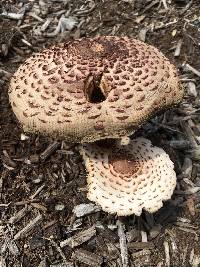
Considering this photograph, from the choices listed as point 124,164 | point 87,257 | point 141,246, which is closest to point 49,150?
point 124,164

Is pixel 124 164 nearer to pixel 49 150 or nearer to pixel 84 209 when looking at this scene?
pixel 84 209

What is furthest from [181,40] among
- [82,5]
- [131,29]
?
[82,5]

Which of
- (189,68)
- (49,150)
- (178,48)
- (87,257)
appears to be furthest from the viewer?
(178,48)

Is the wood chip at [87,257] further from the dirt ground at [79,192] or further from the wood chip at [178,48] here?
the wood chip at [178,48]

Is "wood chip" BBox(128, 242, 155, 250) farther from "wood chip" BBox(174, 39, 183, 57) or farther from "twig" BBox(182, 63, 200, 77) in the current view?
"wood chip" BBox(174, 39, 183, 57)

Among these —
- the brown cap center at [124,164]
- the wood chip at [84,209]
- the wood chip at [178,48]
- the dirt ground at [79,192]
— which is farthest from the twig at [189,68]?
the wood chip at [84,209]

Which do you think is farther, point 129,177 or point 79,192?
point 79,192

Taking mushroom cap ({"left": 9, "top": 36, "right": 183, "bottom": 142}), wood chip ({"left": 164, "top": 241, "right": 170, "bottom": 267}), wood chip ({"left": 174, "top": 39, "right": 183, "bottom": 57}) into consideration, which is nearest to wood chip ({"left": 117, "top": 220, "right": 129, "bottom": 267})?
wood chip ({"left": 164, "top": 241, "right": 170, "bottom": 267})
